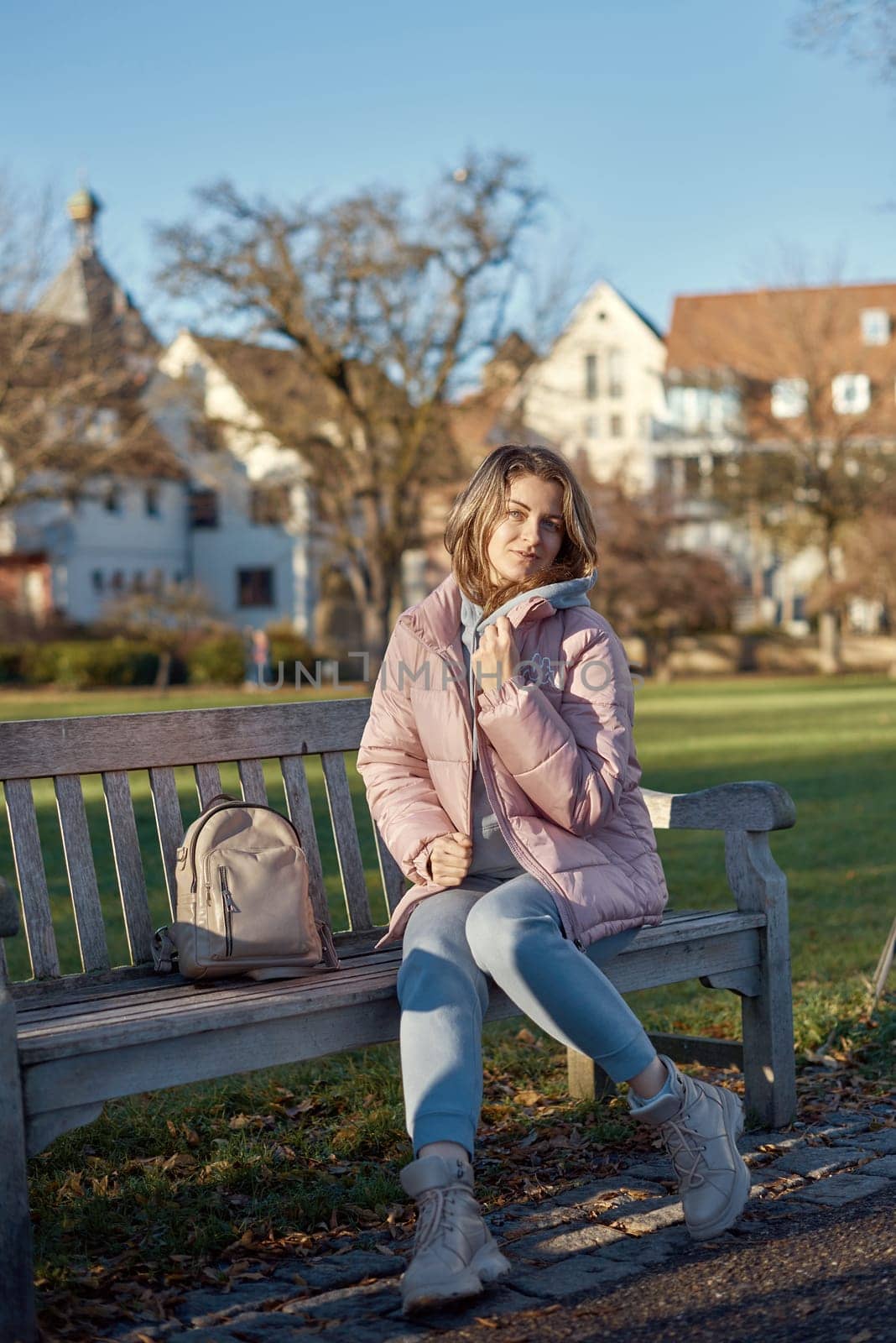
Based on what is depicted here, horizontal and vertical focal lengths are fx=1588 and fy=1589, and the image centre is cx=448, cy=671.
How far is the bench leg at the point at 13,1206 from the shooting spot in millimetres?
2912

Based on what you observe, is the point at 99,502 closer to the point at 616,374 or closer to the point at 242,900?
the point at 616,374

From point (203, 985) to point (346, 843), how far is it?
2.60ft

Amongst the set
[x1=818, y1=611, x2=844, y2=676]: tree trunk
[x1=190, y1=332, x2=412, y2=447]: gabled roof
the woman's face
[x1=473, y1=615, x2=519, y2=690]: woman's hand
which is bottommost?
[x1=818, y1=611, x2=844, y2=676]: tree trunk

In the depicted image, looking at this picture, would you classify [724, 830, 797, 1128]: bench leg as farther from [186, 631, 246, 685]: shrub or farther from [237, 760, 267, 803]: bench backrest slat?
[186, 631, 246, 685]: shrub

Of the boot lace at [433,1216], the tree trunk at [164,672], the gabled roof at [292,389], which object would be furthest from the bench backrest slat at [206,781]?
the tree trunk at [164,672]

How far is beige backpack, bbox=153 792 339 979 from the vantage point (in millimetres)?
3580

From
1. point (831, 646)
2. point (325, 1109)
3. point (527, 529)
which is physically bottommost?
point (831, 646)

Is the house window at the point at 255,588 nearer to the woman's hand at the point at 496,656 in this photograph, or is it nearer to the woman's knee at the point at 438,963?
the woman's hand at the point at 496,656

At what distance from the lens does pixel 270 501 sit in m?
38.7

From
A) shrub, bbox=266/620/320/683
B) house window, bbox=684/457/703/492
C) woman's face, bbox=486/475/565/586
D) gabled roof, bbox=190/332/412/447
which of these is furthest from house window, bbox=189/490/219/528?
woman's face, bbox=486/475/565/586

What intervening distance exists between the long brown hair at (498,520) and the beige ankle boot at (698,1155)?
119cm

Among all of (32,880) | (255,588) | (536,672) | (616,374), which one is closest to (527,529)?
(536,672)

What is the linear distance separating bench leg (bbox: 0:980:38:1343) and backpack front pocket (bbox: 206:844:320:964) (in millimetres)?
687

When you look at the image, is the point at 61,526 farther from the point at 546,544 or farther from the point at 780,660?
the point at 546,544
